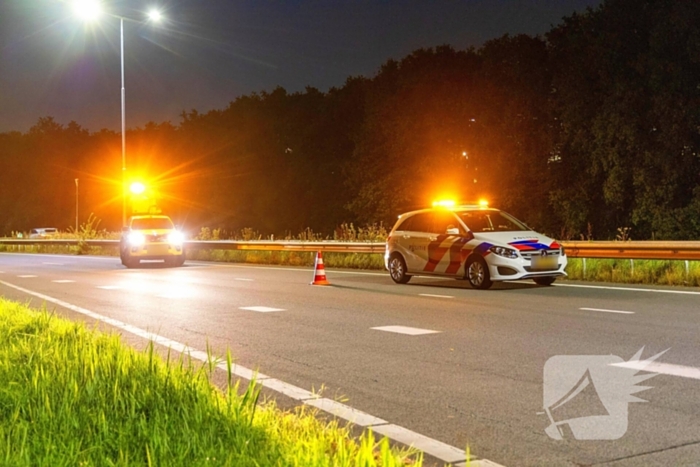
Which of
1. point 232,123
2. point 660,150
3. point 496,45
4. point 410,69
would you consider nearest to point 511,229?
point 660,150

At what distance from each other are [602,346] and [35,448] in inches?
242

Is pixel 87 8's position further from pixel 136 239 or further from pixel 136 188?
pixel 136 188

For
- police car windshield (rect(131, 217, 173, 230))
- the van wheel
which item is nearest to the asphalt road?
the van wheel

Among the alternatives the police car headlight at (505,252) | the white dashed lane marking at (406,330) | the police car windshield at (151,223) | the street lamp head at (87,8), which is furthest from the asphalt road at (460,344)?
the street lamp head at (87,8)

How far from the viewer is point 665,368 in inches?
307

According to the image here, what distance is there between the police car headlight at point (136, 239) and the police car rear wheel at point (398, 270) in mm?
11947

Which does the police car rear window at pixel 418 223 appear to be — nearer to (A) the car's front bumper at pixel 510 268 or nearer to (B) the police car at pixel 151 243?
(A) the car's front bumper at pixel 510 268

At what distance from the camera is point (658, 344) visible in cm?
926

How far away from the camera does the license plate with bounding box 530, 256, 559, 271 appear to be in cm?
1688

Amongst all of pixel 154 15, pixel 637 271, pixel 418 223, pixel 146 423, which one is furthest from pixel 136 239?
pixel 146 423

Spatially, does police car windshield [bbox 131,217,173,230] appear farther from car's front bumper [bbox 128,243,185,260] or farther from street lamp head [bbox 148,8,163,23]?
street lamp head [bbox 148,8,163,23]

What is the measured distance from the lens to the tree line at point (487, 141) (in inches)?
1667

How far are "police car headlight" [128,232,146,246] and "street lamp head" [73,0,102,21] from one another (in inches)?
350

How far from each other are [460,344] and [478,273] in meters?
7.68
